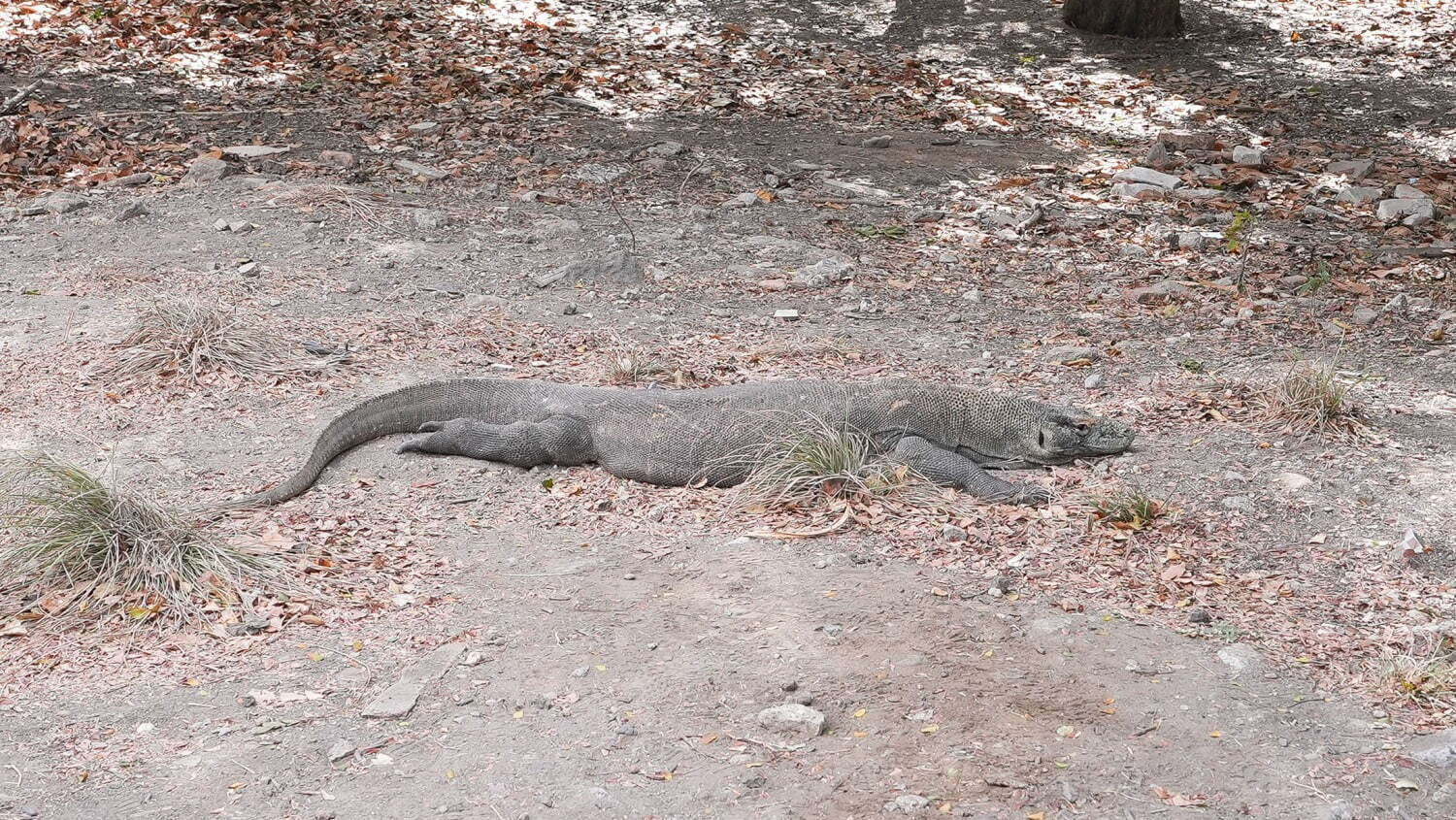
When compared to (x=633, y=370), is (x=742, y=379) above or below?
below

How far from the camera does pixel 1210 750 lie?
333cm

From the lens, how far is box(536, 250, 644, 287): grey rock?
7.30 meters

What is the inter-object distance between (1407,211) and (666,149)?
5.11m

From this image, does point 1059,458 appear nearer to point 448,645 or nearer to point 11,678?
point 448,645

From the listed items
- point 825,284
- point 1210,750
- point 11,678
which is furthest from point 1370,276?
point 11,678

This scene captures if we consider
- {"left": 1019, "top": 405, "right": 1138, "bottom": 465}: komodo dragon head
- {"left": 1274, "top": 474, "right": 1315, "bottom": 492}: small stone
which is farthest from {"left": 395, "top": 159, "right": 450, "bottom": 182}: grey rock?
{"left": 1274, "top": 474, "right": 1315, "bottom": 492}: small stone

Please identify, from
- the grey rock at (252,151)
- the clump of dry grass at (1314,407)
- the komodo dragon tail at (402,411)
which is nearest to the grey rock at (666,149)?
the grey rock at (252,151)

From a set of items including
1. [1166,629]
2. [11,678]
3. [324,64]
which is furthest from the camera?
[324,64]

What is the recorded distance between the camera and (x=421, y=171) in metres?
9.01

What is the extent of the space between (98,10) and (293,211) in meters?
5.41

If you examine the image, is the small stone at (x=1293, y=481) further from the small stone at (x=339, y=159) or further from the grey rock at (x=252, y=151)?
the grey rock at (x=252, y=151)

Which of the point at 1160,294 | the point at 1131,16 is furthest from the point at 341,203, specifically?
the point at 1131,16

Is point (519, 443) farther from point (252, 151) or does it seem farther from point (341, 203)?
point (252, 151)

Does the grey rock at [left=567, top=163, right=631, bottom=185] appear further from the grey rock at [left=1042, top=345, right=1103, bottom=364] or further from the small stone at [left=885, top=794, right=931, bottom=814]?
the small stone at [left=885, top=794, right=931, bottom=814]
